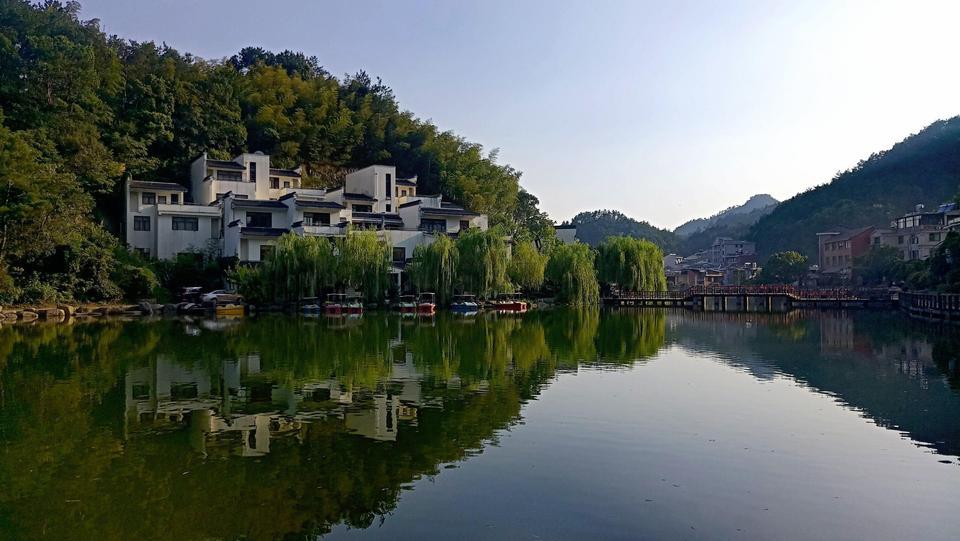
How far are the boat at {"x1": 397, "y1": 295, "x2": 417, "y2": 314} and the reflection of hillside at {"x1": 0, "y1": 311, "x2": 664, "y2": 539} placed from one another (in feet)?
42.3

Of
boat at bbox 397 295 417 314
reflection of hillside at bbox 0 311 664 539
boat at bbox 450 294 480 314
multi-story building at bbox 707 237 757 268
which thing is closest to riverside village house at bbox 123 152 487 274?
boat at bbox 397 295 417 314

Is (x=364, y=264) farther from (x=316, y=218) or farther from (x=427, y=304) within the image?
(x=316, y=218)

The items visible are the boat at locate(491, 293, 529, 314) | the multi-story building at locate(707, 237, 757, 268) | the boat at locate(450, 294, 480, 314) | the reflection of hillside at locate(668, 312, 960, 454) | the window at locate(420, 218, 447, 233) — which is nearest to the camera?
the reflection of hillside at locate(668, 312, 960, 454)

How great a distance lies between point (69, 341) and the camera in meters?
19.7

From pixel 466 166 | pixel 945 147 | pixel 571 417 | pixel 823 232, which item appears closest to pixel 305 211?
pixel 466 166

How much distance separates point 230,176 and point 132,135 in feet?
18.5

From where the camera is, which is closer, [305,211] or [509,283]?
[509,283]

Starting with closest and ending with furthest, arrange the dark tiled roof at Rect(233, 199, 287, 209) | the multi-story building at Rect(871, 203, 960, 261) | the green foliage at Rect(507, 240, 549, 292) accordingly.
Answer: the dark tiled roof at Rect(233, 199, 287, 209)
the green foliage at Rect(507, 240, 549, 292)
the multi-story building at Rect(871, 203, 960, 261)

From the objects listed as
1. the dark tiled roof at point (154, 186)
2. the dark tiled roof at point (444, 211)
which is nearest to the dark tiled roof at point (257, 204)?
the dark tiled roof at point (154, 186)

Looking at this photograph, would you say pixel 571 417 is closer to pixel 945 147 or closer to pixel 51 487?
pixel 51 487

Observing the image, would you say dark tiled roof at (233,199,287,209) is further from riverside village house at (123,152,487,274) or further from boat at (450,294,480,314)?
boat at (450,294,480,314)

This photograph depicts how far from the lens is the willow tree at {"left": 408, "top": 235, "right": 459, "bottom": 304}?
3403 cm

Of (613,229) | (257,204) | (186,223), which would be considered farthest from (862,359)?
(613,229)

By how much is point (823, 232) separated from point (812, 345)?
46.0 m
